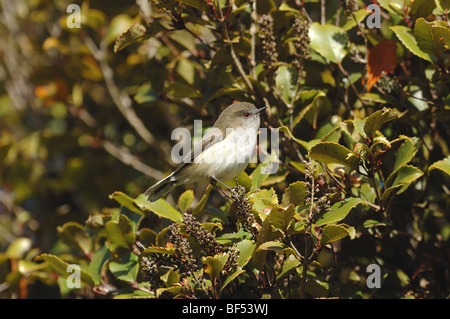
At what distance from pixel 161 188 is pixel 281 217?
1127 millimetres

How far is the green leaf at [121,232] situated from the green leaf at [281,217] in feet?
2.71

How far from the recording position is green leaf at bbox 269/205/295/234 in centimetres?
196

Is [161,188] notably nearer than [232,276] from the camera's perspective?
No

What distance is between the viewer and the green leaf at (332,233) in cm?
197

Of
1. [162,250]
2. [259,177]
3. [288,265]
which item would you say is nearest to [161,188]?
[259,177]

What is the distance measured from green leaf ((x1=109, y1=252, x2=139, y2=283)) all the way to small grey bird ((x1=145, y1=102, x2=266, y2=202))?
1.09ft

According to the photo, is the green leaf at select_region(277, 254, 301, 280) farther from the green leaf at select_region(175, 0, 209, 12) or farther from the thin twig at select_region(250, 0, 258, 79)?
the green leaf at select_region(175, 0, 209, 12)

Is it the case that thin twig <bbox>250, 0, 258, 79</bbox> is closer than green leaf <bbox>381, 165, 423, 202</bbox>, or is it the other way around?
green leaf <bbox>381, 165, 423, 202</bbox>

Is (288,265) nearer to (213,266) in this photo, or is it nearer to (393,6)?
(213,266)

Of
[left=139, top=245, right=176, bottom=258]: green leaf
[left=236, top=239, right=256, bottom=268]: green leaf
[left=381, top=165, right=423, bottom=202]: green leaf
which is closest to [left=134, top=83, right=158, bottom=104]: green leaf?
[left=139, top=245, right=176, bottom=258]: green leaf

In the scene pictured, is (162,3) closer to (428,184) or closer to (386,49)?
(386,49)

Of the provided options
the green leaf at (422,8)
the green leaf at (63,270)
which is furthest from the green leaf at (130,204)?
the green leaf at (422,8)

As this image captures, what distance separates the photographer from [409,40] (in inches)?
96.0

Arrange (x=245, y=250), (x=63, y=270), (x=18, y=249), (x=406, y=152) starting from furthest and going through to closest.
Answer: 1. (x=18, y=249)
2. (x=63, y=270)
3. (x=406, y=152)
4. (x=245, y=250)
